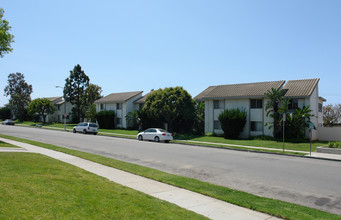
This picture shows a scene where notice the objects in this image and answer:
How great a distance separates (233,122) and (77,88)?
4164 cm

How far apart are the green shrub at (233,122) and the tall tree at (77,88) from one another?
132 feet

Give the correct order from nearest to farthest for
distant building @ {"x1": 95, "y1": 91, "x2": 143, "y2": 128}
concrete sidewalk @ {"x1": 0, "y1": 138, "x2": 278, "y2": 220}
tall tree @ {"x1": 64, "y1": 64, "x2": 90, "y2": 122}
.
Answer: concrete sidewalk @ {"x1": 0, "y1": 138, "x2": 278, "y2": 220}, distant building @ {"x1": 95, "y1": 91, "x2": 143, "y2": 128}, tall tree @ {"x1": 64, "y1": 64, "x2": 90, "y2": 122}

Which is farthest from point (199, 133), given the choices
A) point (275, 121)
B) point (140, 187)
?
point (140, 187)

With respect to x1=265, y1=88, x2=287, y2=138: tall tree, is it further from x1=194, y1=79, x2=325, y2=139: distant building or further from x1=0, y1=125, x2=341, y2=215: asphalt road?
x1=0, y1=125, x2=341, y2=215: asphalt road

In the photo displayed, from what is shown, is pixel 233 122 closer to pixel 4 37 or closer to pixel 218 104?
pixel 218 104

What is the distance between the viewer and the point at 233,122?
29000 mm

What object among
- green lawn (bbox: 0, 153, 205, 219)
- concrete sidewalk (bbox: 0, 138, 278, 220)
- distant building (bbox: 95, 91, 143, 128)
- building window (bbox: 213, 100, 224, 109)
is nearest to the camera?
green lawn (bbox: 0, 153, 205, 219)

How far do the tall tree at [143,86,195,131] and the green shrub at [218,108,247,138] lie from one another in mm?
5356

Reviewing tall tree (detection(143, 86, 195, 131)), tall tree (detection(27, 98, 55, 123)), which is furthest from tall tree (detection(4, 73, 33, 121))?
tall tree (detection(143, 86, 195, 131))

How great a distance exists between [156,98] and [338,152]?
70.6 ft

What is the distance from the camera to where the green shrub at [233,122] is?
28953mm

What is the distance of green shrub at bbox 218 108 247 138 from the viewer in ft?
95.0

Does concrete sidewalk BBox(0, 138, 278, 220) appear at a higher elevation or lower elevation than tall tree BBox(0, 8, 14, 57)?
lower

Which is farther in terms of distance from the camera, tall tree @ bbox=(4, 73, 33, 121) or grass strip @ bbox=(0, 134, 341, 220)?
tall tree @ bbox=(4, 73, 33, 121)
